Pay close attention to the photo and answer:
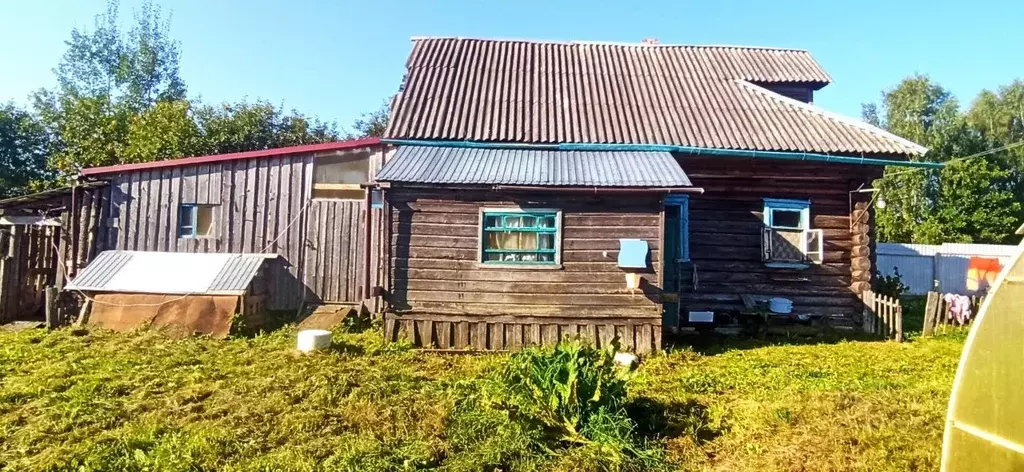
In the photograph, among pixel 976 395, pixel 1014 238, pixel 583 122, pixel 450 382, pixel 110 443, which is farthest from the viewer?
pixel 1014 238

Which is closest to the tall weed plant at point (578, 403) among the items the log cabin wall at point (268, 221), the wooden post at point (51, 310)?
the log cabin wall at point (268, 221)

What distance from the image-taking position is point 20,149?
2841 centimetres

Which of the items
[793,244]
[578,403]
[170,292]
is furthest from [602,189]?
[170,292]

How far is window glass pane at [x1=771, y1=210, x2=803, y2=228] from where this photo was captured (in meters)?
11.2

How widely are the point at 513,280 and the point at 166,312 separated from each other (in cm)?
627

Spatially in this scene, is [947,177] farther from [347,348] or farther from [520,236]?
[347,348]

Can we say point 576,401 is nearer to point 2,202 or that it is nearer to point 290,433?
point 290,433

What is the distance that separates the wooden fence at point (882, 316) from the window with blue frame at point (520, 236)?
659 cm

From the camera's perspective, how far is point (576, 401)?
199 inches

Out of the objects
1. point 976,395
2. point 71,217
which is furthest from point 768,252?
point 71,217

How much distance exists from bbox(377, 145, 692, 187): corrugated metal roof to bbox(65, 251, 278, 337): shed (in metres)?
3.78

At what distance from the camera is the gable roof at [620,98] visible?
434 inches

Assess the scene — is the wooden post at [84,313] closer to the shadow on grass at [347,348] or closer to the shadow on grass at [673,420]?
the shadow on grass at [347,348]

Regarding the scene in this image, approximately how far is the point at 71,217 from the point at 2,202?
3.61ft
